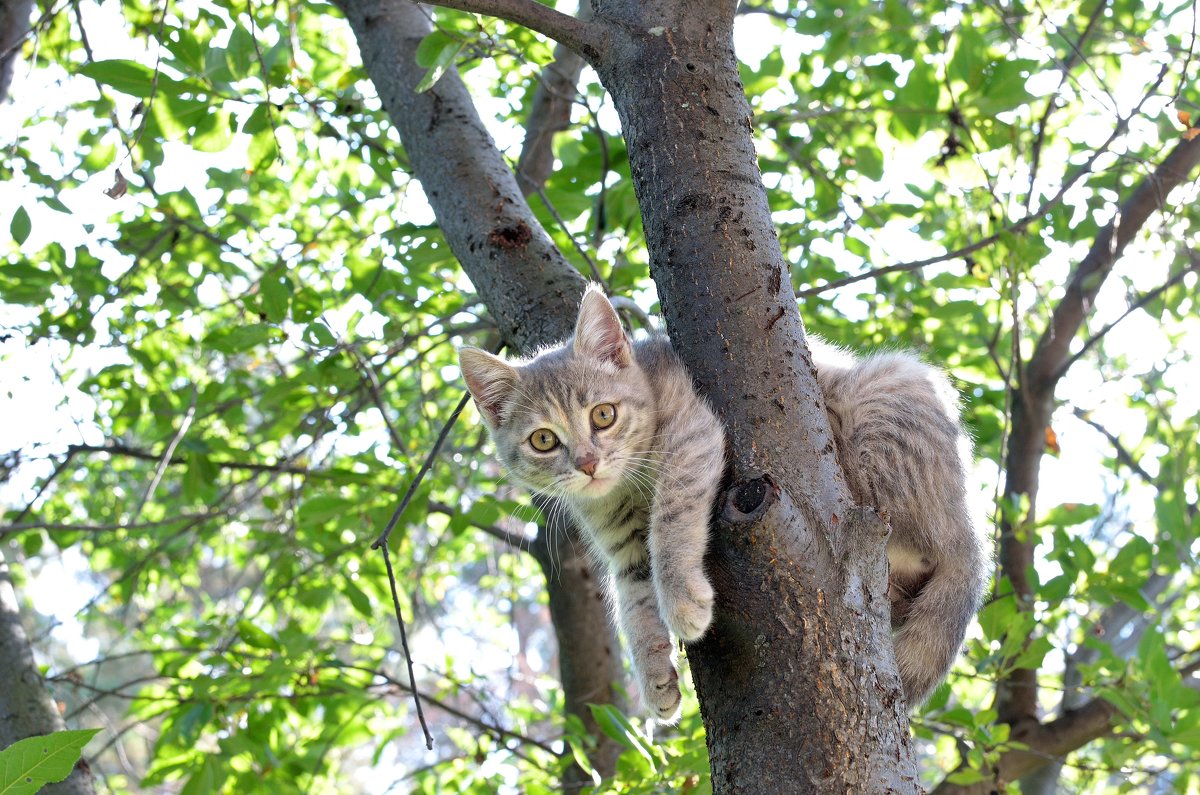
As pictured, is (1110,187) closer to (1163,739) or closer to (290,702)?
(1163,739)

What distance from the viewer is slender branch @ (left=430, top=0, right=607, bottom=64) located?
2.09m

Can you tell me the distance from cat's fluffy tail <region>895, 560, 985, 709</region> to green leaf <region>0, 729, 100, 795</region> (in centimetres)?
185

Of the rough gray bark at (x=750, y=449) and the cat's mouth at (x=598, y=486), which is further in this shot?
the cat's mouth at (x=598, y=486)

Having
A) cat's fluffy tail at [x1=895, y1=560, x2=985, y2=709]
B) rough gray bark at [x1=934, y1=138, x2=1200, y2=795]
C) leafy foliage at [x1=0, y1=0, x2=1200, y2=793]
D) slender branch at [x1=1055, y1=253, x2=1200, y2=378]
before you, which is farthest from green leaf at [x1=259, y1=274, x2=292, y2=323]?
slender branch at [x1=1055, y1=253, x2=1200, y2=378]

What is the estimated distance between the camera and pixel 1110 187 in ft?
14.0

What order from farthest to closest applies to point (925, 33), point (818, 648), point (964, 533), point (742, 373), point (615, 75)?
point (925, 33) → point (964, 533) → point (615, 75) → point (742, 373) → point (818, 648)

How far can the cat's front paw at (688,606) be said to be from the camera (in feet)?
6.51

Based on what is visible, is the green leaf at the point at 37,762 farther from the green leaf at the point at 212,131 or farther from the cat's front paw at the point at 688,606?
the green leaf at the point at 212,131

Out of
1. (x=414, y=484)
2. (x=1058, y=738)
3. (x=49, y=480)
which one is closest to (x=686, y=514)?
(x=414, y=484)

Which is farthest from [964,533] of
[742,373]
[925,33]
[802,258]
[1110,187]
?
[925,33]

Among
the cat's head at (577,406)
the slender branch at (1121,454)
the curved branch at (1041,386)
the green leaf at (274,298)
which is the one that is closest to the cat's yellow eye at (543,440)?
the cat's head at (577,406)

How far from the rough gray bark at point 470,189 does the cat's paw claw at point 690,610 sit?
0.85m

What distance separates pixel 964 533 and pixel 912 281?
255cm

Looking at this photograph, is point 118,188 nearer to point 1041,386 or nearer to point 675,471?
point 675,471
